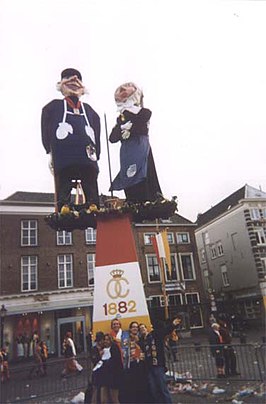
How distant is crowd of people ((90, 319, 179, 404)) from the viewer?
6297 millimetres

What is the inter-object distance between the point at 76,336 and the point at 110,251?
52.0ft

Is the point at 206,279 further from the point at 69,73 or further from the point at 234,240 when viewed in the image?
the point at 69,73

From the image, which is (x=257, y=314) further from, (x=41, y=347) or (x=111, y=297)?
(x=111, y=297)

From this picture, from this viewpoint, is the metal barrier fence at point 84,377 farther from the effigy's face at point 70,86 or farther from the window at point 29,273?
the window at point 29,273

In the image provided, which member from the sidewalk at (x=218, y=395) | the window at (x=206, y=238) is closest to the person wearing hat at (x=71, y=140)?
the sidewalk at (x=218, y=395)

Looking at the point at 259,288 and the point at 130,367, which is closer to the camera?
the point at 130,367

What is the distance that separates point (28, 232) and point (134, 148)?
1624 centimetres

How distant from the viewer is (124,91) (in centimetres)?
894

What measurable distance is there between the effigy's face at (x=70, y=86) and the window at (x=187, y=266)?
20984 millimetres

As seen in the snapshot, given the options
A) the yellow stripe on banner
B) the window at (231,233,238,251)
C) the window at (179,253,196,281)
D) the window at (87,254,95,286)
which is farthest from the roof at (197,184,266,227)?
the yellow stripe on banner

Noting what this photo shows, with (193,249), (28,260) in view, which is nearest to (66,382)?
(28,260)

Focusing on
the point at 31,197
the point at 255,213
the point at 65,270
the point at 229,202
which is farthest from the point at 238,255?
the point at 31,197

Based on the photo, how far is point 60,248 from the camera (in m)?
23.4

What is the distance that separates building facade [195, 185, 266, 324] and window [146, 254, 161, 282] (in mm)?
4323
